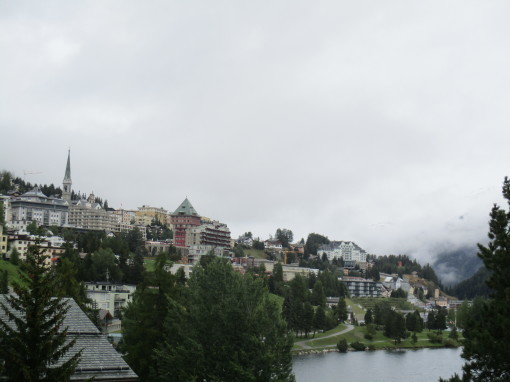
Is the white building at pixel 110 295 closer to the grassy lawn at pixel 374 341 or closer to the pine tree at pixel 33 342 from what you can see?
the grassy lawn at pixel 374 341

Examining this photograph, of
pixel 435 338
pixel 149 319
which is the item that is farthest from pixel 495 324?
pixel 435 338

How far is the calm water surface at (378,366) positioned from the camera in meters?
70.4

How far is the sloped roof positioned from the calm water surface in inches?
1961

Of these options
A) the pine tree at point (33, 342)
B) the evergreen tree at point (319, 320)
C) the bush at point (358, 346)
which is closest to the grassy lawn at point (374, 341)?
the evergreen tree at point (319, 320)

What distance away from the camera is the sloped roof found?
19609mm

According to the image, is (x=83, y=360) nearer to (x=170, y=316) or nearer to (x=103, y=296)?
(x=170, y=316)

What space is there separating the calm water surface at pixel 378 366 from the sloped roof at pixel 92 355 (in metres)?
49.8

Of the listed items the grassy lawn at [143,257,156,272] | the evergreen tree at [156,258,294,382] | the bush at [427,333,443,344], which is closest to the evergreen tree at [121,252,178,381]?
the evergreen tree at [156,258,294,382]

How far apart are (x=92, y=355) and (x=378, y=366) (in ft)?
223

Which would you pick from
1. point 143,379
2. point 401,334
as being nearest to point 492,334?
point 143,379

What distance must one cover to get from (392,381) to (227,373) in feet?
157

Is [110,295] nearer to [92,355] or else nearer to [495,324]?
[92,355]

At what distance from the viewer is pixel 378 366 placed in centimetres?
8212

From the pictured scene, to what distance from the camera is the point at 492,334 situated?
20578 mm
